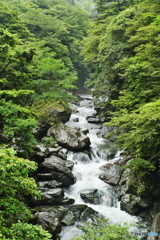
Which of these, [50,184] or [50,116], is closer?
[50,184]

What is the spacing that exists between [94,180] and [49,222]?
477 centimetres

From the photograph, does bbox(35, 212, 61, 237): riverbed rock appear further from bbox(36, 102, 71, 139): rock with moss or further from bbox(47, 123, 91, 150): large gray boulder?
bbox(36, 102, 71, 139): rock with moss

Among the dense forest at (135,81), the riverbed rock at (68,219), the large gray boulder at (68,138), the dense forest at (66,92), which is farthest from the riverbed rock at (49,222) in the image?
the large gray boulder at (68,138)

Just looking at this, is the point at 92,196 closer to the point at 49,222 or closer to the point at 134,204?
the point at 134,204

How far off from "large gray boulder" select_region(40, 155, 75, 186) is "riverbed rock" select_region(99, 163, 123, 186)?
2.05 m

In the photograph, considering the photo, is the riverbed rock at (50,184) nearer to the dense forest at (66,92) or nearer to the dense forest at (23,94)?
the dense forest at (66,92)

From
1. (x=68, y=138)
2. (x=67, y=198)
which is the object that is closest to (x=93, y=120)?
(x=68, y=138)

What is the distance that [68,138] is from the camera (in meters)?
15.1

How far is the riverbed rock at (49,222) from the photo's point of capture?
8.08 meters

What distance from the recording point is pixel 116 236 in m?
4.85

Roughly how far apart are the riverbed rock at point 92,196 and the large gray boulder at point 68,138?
4136 mm

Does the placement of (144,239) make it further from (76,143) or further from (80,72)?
(80,72)

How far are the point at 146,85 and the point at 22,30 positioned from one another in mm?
15524

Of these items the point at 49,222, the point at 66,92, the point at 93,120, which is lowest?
the point at 49,222
